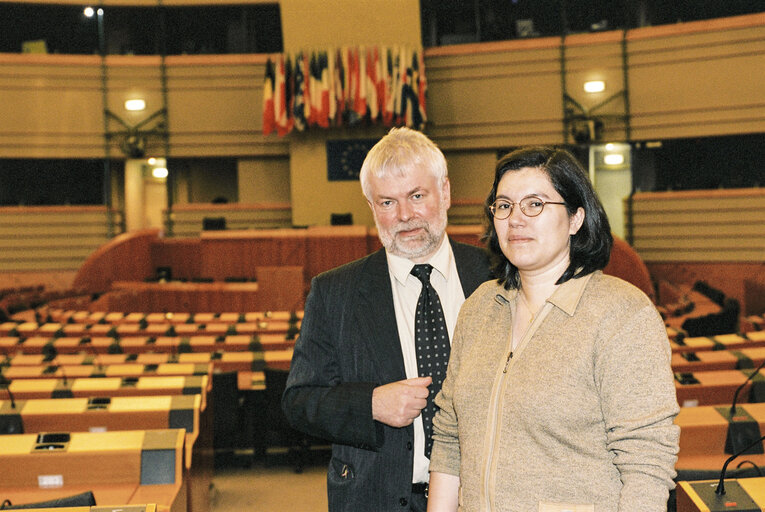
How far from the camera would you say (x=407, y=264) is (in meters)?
2.09

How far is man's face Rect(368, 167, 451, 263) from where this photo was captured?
199cm

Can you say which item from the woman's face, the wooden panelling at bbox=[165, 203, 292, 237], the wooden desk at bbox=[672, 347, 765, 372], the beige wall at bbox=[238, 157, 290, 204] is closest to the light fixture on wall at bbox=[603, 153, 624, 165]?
the wooden panelling at bbox=[165, 203, 292, 237]

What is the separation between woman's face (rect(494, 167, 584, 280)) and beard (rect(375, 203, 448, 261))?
1.64 ft

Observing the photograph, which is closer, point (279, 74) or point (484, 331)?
point (484, 331)

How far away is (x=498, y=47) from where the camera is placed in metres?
14.1

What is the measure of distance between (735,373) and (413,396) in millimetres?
2908

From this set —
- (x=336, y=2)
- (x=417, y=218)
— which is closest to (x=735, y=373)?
(x=417, y=218)

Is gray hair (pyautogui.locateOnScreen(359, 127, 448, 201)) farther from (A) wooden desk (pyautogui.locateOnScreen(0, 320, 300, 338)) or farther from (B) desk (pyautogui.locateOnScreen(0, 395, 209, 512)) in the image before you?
(A) wooden desk (pyautogui.locateOnScreen(0, 320, 300, 338))

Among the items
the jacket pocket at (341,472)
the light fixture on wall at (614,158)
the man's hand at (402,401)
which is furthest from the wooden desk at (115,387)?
the light fixture on wall at (614,158)

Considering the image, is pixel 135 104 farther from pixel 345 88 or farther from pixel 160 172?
pixel 345 88

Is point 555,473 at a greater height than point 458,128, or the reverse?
point 458,128

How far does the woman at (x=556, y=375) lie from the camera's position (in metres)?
1.31

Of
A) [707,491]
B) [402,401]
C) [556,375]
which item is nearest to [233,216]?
[402,401]

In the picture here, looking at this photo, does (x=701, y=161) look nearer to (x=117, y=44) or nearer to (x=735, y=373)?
(x=735, y=373)
